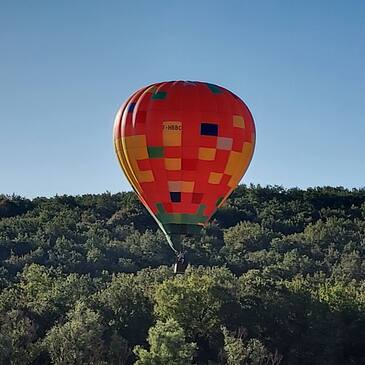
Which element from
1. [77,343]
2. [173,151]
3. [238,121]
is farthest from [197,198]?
[77,343]

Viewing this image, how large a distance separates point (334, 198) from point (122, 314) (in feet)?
198

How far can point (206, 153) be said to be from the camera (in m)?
27.8

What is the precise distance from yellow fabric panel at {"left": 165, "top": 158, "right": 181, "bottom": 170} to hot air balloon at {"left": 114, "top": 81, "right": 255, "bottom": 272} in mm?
31

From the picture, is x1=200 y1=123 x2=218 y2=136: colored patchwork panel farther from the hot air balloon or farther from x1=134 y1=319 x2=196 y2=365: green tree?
x1=134 y1=319 x2=196 y2=365: green tree

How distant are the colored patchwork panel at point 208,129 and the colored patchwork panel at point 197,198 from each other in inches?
76.0

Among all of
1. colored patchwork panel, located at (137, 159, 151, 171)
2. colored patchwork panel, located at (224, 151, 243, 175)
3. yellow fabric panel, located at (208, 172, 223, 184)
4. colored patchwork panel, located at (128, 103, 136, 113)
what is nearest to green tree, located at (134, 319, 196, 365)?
colored patchwork panel, located at (224, 151, 243, 175)

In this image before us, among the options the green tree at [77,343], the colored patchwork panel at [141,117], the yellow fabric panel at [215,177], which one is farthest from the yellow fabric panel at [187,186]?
the green tree at [77,343]

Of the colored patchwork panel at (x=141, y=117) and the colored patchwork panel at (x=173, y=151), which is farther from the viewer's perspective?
the colored patchwork panel at (x=141, y=117)

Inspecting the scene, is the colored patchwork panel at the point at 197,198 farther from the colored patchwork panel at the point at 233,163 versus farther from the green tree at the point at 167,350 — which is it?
the green tree at the point at 167,350

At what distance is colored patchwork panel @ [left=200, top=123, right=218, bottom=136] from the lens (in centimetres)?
2769

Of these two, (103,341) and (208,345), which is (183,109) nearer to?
(103,341)

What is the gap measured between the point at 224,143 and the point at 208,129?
29.4 inches

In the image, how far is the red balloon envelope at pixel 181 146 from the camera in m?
27.6

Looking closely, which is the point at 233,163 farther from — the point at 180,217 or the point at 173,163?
the point at 180,217
